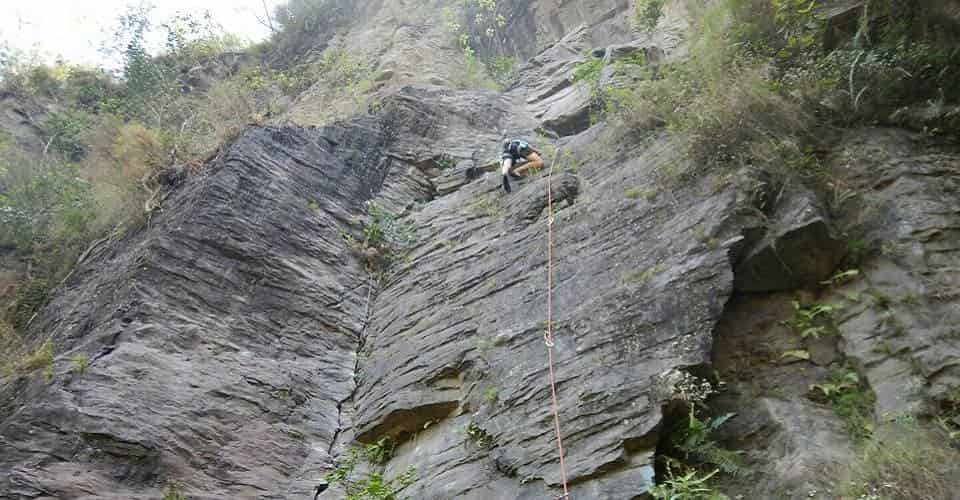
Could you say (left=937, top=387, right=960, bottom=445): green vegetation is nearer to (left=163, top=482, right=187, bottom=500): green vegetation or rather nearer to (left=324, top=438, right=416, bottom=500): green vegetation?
(left=324, top=438, right=416, bottom=500): green vegetation

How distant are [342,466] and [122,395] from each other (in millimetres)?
2478

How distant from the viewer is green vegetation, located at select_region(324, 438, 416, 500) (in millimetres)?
6770

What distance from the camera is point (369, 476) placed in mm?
7371

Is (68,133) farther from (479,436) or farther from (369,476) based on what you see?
(479,436)

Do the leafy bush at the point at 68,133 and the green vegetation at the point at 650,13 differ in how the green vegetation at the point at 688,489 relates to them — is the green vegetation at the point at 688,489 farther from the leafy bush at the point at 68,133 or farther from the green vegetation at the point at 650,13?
the leafy bush at the point at 68,133

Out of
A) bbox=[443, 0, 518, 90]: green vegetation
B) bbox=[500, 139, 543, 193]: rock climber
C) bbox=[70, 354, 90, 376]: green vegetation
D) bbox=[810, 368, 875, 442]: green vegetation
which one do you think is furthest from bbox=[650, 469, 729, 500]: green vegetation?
bbox=[443, 0, 518, 90]: green vegetation

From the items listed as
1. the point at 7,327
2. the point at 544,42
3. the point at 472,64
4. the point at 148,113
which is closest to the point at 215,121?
the point at 148,113

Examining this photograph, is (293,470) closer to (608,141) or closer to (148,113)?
(608,141)

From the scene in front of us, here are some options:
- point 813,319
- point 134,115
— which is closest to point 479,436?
point 813,319

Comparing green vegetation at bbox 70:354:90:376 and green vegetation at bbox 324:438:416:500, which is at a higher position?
green vegetation at bbox 70:354:90:376

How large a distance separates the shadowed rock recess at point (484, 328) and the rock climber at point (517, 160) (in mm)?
334

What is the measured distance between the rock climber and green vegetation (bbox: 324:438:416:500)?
15.3 feet

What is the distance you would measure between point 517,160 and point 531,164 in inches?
15.8

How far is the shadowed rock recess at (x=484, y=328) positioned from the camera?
5590 millimetres
